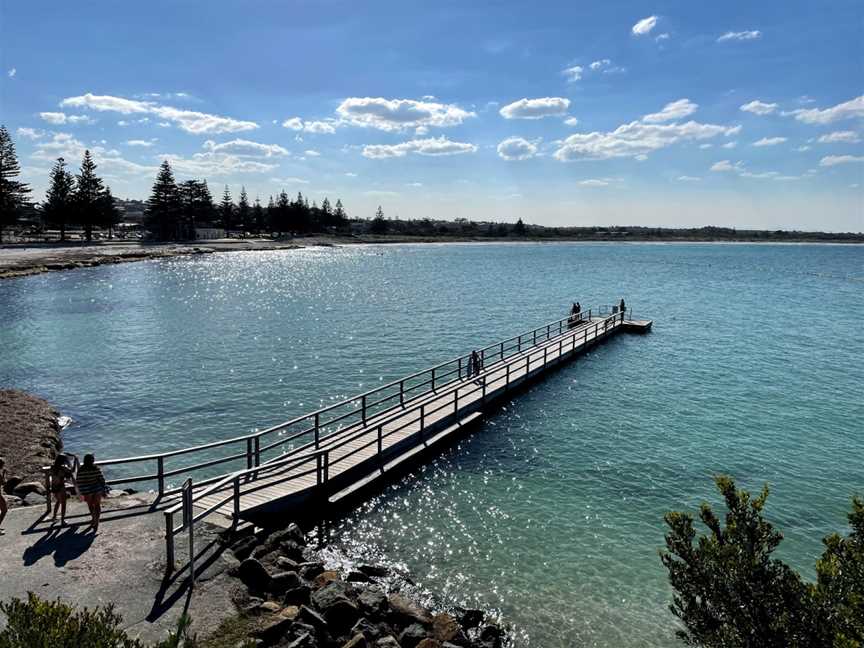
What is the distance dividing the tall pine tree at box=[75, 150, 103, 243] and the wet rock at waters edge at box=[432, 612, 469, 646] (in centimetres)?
14333

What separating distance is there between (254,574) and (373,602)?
2221 millimetres

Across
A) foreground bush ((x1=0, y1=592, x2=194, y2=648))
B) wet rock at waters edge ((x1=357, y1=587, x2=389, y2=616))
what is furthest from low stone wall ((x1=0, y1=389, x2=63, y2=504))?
foreground bush ((x1=0, y1=592, x2=194, y2=648))

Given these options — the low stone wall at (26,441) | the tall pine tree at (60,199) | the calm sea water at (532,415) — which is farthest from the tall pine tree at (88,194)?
the low stone wall at (26,441)

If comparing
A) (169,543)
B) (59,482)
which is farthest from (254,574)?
(59,482)

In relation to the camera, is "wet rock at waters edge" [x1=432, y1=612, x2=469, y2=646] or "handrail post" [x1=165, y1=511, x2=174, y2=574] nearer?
"handrail post" [x1=165, y1=511, x2=174, y2=574]

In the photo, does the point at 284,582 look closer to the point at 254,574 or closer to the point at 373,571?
the point at 254,574

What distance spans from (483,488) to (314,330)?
29.6 meters

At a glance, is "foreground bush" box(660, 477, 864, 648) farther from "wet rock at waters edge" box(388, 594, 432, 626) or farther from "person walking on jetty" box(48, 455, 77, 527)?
"person walking on jetty" box(48, 455, 77, 527)

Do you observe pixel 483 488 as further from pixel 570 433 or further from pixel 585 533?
pixel 570 433

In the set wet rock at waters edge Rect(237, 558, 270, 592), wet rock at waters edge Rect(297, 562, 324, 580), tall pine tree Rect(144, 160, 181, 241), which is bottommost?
wet rock at waters edge Rect(297, 562, 324, 580)

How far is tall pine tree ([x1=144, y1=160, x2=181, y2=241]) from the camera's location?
14462cm

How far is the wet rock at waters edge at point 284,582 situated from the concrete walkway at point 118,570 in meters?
0.70

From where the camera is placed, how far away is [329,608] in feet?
32.9

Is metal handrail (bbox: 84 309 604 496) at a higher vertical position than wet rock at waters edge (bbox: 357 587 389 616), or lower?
higher
